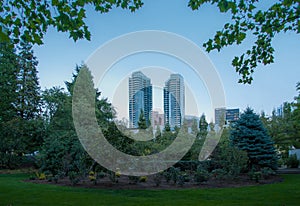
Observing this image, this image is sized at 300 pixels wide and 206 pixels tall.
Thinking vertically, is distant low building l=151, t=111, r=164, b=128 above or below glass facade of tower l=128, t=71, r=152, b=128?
below

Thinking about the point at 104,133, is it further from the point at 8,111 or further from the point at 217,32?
the point at 8,111

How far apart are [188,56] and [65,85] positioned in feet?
49.6

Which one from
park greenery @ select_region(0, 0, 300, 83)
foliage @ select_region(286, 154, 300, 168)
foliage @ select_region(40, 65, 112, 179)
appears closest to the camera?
park greenery @ select_region(0, 0, 300, 83)

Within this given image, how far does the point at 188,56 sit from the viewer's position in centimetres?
945

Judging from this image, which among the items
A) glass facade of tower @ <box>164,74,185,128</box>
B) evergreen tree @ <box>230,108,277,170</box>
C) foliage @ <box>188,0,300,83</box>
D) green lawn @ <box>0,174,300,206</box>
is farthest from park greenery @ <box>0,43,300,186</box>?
foliage @ <box>188,0,300,83</box>

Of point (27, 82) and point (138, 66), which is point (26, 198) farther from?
point (27, 82)

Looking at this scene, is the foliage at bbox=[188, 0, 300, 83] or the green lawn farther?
the green lawn

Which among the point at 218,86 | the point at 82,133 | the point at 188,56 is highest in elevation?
the point at 188,56

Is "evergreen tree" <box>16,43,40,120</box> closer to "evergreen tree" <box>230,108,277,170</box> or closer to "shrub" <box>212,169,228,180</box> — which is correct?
"evergreen tree" <box>230,108,277,170</box>

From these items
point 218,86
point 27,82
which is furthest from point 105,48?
point 27,82

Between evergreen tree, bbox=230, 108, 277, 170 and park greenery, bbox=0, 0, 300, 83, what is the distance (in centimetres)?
1033

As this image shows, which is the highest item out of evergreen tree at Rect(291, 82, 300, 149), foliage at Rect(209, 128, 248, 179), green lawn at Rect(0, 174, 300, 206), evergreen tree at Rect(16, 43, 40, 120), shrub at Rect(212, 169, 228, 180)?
evergreen tree at Rect(16, 43, 40, 120)

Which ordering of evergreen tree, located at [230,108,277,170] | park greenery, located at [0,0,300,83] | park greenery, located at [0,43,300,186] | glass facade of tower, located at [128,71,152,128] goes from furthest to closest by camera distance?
evergreen tree, located at [230,108,277,170], glass facade of tower, located at [128,71,152,128], park greenery, located at [0,43,300,186], park greenery, located at [0,0,300,83]

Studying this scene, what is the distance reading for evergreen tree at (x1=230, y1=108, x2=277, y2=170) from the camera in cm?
1395
